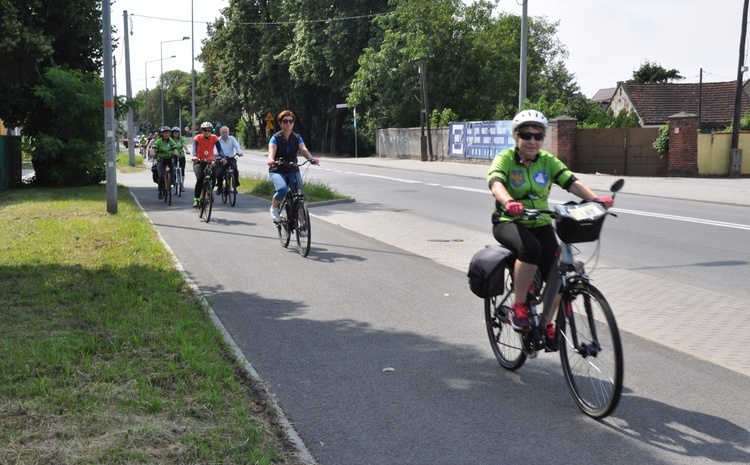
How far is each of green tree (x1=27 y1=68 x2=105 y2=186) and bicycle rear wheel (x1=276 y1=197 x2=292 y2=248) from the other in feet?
47.0

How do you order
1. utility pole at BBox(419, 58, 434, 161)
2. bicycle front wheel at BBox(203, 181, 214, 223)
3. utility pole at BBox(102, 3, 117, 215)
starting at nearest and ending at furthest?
bicycle front wheel at BBox(203, 181, 214, 223) → utility pole at BBox(102, 3, 117, 215) → utility pole at BBox(419, 58, 434, 161)

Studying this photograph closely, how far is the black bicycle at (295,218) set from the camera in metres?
11.4

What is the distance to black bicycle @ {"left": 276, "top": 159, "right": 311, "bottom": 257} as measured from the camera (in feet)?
37.3

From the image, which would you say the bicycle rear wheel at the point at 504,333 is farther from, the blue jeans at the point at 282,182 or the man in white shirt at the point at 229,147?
the man in white shirt at the point at 229,147

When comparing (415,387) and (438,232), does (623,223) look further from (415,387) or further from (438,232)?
(415,387)

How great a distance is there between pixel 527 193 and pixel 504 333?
1.07 meters

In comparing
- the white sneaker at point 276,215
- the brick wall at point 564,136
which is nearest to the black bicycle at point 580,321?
the white sneaker at point 276,215

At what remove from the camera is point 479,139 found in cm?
4241

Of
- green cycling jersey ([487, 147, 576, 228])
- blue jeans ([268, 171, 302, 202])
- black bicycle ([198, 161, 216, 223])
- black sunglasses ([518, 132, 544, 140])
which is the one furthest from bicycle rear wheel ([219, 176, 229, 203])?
black sunglasses ([518, 132, 544, 140])

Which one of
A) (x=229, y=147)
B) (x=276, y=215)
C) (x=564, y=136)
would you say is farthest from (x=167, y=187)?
(x=564, y=136)

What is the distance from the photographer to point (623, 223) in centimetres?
1559

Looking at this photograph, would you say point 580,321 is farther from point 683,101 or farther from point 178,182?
point 683,101

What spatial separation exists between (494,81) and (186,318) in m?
47.4

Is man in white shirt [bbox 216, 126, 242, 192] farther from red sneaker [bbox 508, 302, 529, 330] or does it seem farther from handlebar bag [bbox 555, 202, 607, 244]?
handlebar bag [bbox 555, 202, 607, 244]
